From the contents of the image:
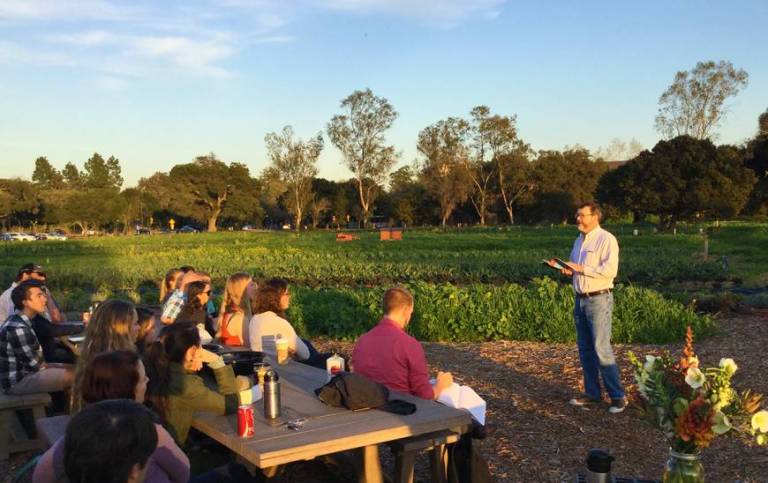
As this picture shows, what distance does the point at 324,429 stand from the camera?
346 centimetres

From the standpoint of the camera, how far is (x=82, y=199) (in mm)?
78500

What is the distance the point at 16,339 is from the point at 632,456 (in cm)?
513

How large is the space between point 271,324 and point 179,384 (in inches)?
73.7

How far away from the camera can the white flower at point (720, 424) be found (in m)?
2.67

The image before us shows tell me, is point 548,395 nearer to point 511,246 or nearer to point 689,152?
point 511,246

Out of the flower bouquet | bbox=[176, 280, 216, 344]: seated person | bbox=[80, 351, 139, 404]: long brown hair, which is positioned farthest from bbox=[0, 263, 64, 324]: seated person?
the flower bouquet

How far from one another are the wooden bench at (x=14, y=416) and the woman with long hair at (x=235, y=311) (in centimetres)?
169

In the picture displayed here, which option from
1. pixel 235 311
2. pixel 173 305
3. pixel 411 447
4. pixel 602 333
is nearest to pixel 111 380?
pixel 411 447

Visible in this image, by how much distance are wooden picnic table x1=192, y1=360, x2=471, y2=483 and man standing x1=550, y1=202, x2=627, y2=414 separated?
8.25 feet

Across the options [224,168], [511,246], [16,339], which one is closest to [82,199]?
[224,168]

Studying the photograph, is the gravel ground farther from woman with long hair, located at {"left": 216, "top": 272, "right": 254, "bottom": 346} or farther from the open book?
woman with long hair, located at {"left": 216, "top": 272, "right": 254, "bottom": 346}

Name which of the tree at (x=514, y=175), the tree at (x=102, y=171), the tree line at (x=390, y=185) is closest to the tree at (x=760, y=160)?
the tree line at (x=390, y=185)

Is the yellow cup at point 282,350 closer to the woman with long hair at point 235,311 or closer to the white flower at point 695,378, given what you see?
the woman with long hair at point 235,311

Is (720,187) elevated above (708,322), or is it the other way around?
(720,187)
